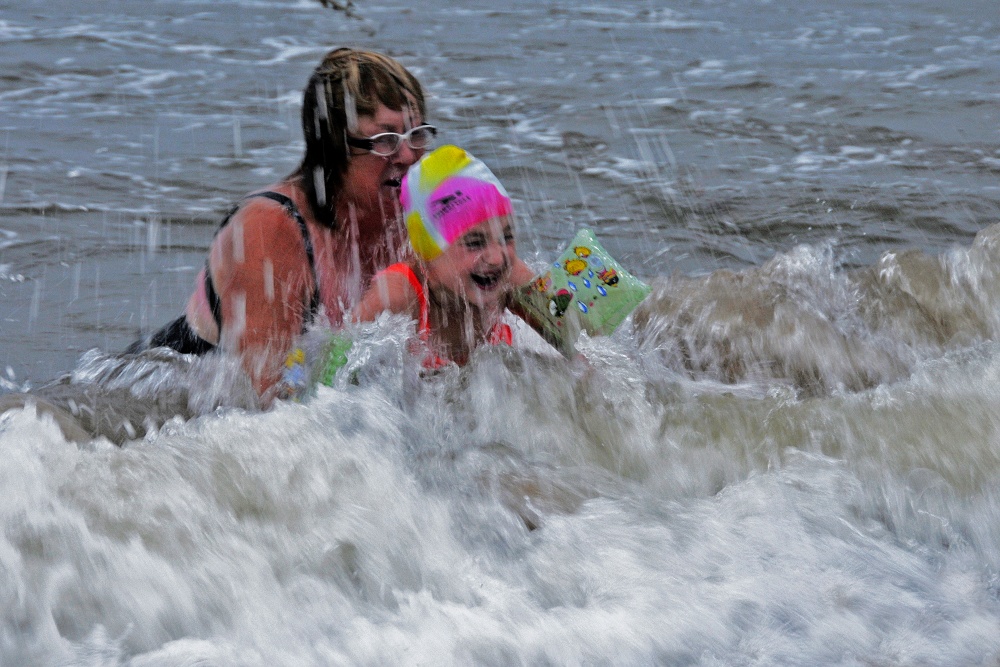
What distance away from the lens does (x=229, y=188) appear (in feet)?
25.2

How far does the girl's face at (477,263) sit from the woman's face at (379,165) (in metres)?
0.43

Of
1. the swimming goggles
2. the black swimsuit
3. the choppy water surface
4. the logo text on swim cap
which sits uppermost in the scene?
the swimming goggles

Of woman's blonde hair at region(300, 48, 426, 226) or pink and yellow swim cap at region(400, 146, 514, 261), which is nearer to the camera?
pink and yellow swim cap at region(400, 146, 514, 261)

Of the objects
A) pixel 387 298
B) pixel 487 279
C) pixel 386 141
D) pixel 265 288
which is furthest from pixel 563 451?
pixel 386 141

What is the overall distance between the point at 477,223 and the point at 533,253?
253 centimetres

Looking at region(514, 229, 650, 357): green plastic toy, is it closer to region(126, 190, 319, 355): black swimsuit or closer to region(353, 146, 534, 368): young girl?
region(353, 146, 534, 368): young girl

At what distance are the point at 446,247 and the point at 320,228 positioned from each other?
1.63 feet

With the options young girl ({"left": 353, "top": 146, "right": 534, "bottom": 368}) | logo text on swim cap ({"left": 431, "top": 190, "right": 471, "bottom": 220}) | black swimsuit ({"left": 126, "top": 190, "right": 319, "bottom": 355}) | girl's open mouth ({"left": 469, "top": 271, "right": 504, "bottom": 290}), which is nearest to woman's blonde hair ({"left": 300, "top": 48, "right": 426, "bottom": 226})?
black swimsuit ({"left": 126, "top": 190, "right": 319, "bottom": 355})

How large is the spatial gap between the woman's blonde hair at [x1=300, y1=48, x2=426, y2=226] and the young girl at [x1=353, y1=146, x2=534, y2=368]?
0.30 meters

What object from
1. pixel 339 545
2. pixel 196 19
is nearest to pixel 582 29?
pixel 196 19

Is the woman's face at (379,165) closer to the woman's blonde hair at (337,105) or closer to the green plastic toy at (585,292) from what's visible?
the woman's blonde hair at (337,105)

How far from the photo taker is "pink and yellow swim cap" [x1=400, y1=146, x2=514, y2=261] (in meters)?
3.86

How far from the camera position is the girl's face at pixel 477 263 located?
3.90m

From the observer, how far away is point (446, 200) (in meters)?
3.86
